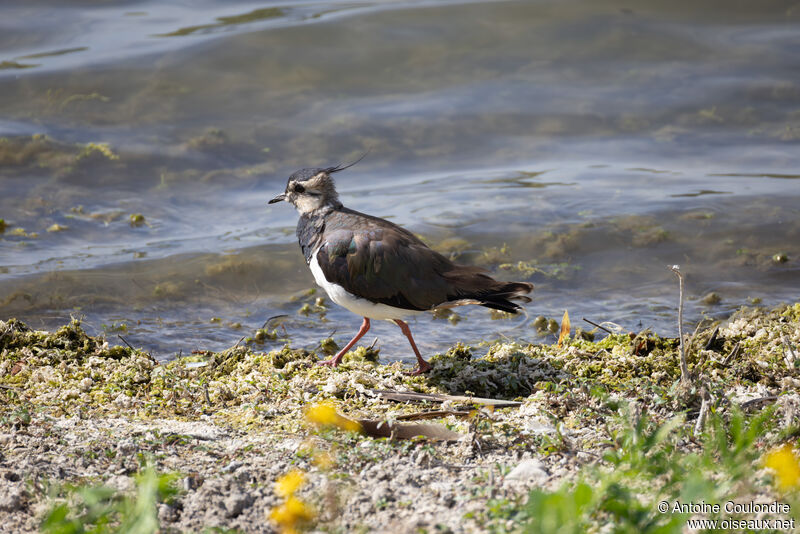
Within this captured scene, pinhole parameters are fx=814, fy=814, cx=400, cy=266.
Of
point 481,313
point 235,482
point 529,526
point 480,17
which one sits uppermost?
point 480,17

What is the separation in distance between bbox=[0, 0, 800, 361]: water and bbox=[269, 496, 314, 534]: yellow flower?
3581 millimetres

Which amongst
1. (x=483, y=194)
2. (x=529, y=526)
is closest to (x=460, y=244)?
(x=483, y=194)

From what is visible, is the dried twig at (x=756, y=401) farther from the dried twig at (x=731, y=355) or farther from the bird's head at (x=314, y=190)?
the bird's head at (x=314, y=190)

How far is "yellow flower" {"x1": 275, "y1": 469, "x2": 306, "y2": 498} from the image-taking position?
295 cm

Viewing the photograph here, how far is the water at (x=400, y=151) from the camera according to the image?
7668 mm

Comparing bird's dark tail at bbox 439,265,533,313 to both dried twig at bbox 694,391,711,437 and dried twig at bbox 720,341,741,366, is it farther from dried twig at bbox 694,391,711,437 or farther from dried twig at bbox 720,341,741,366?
dried twig at bbox 694,391,711,437

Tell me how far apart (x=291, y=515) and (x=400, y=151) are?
28.2ft

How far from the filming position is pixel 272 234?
9000mm

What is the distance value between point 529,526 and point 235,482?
133cm

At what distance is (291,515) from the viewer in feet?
9.29

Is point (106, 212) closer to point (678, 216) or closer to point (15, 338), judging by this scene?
point (15, 338)

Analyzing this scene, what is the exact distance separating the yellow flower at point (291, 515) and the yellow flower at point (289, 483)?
59 mm

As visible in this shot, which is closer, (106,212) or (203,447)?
(203,447)

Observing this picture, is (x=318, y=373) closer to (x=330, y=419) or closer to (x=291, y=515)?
(x=330, y=419)
